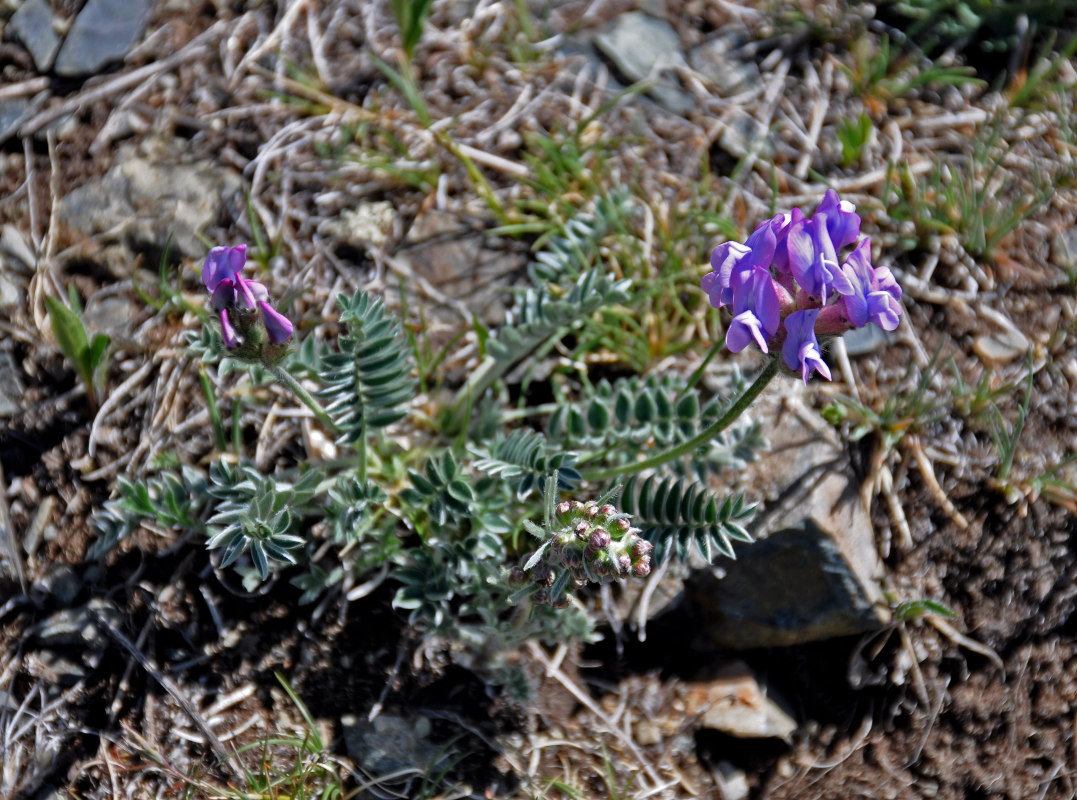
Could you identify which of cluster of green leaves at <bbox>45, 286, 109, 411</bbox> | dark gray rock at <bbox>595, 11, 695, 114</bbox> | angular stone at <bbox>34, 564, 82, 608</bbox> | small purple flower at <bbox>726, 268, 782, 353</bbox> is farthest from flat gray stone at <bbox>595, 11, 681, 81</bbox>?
angular stone at <bbox>34, 564, 82, 608</bbox>

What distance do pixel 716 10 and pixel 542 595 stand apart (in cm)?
293

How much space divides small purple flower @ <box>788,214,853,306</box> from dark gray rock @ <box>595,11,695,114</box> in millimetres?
2037

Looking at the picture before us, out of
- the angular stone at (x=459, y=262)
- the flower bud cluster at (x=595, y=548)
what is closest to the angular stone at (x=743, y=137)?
the angular stone at (x=459, y=262)

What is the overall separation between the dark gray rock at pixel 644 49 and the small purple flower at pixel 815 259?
2.04 meters

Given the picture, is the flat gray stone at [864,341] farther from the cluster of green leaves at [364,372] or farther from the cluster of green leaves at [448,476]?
the cluster of green leaves at [364,372]

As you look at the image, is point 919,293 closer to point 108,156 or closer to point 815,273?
point 815,273

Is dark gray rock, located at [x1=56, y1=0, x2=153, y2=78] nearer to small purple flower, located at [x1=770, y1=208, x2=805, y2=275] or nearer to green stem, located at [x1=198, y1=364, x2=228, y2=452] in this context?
green stem, located at [x1=198, y1=364, x2=228, y2=452]

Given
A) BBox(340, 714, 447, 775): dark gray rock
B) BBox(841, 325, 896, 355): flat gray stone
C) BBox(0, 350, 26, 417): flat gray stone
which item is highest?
BBox(0, 350, 26, 417): flat gray stone

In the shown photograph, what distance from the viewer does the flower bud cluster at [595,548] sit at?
6.61 feet

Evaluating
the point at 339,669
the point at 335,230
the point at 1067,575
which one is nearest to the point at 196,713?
the point at 339,669

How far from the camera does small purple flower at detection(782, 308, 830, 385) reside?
189 centimetres

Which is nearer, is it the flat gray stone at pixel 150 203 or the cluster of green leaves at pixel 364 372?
the cluster of green leaves at pixel 364 372

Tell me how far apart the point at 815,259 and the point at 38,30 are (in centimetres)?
341

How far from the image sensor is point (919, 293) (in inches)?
134
